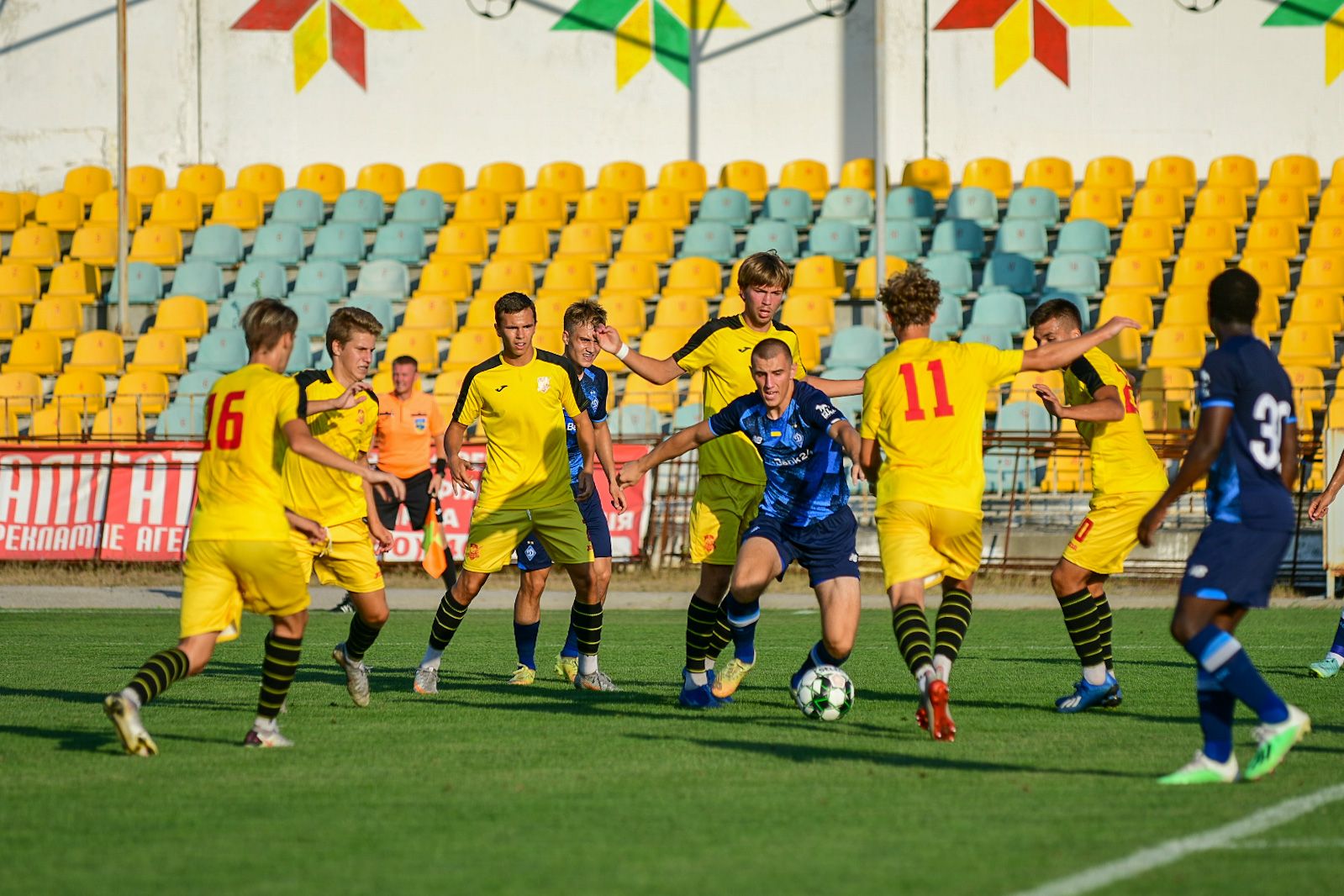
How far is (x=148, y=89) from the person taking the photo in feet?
95.5

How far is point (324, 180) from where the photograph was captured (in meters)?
27.9

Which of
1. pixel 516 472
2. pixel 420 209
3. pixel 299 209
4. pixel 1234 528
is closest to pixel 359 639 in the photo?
pixel 516 472

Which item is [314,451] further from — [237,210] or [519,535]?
[237,210]

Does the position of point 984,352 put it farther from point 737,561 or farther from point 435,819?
point 435,819

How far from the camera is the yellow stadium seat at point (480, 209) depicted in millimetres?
26297

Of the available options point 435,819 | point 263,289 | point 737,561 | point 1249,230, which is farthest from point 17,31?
point 435,819

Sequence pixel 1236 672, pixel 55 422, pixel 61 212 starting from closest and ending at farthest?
pixel 1236 672 < pixel 55 422 < pixel 61 212

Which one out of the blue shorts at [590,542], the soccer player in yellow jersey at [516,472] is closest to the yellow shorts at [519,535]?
the soccer player in yellow jersey at [516,472]

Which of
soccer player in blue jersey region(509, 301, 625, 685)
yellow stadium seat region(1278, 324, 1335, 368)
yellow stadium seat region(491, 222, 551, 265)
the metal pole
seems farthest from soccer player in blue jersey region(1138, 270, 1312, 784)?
the metal pole

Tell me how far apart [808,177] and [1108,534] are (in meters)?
18.1

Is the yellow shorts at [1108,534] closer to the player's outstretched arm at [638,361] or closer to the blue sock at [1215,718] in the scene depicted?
the player's outstretched arm at [638,361]

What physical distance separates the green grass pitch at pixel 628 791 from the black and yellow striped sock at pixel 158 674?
1.00 feet

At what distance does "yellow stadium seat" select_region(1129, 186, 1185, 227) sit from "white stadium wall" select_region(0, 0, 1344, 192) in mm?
2683

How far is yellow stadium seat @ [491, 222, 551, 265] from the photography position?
2503cm
